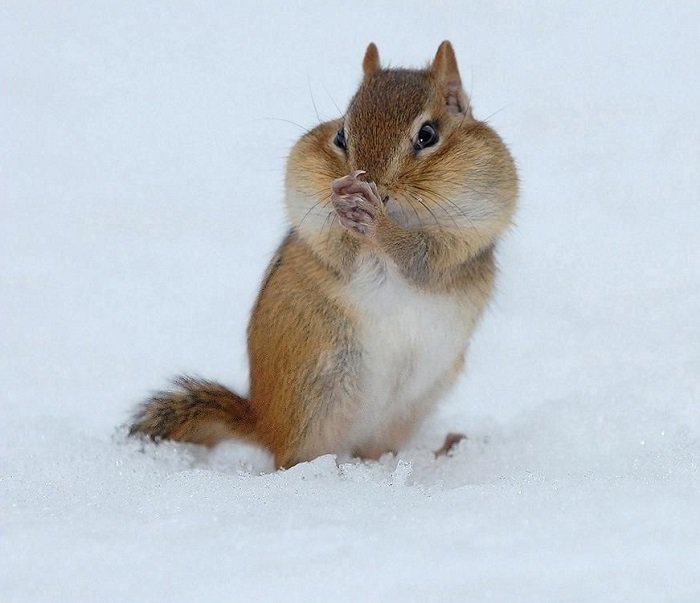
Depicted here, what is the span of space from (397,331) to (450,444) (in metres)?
0.70

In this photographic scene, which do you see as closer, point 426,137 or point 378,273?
point 426,137

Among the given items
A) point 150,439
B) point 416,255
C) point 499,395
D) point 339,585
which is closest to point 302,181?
point 416,255

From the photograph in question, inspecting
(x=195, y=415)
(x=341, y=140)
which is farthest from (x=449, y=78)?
(x=195, y=415)

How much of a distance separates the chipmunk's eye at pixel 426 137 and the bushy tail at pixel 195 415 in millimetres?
1148

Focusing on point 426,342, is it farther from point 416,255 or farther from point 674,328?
point 674,328

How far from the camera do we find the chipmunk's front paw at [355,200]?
3156 millimetres

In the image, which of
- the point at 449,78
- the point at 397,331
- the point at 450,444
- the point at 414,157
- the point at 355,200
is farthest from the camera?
the point at 450,444

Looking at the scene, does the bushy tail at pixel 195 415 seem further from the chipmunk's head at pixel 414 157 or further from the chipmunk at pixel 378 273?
the chipmunk's head at pixel 414 157

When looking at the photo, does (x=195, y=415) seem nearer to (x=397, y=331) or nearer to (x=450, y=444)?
(x=397, y=331)

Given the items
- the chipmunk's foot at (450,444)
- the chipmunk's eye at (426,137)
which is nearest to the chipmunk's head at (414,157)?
the chipmunk's eye at (426,137)

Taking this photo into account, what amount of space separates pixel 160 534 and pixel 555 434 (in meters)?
1.72

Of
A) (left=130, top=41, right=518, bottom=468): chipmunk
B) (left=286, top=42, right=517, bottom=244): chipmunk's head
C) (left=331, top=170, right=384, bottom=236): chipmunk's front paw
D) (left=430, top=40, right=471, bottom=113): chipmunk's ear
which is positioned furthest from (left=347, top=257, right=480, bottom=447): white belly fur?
(left=430, top=40, right=471, bottom=113): chipmunk's ear

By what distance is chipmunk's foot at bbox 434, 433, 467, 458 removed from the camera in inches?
160

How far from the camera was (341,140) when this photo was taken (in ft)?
11.3
